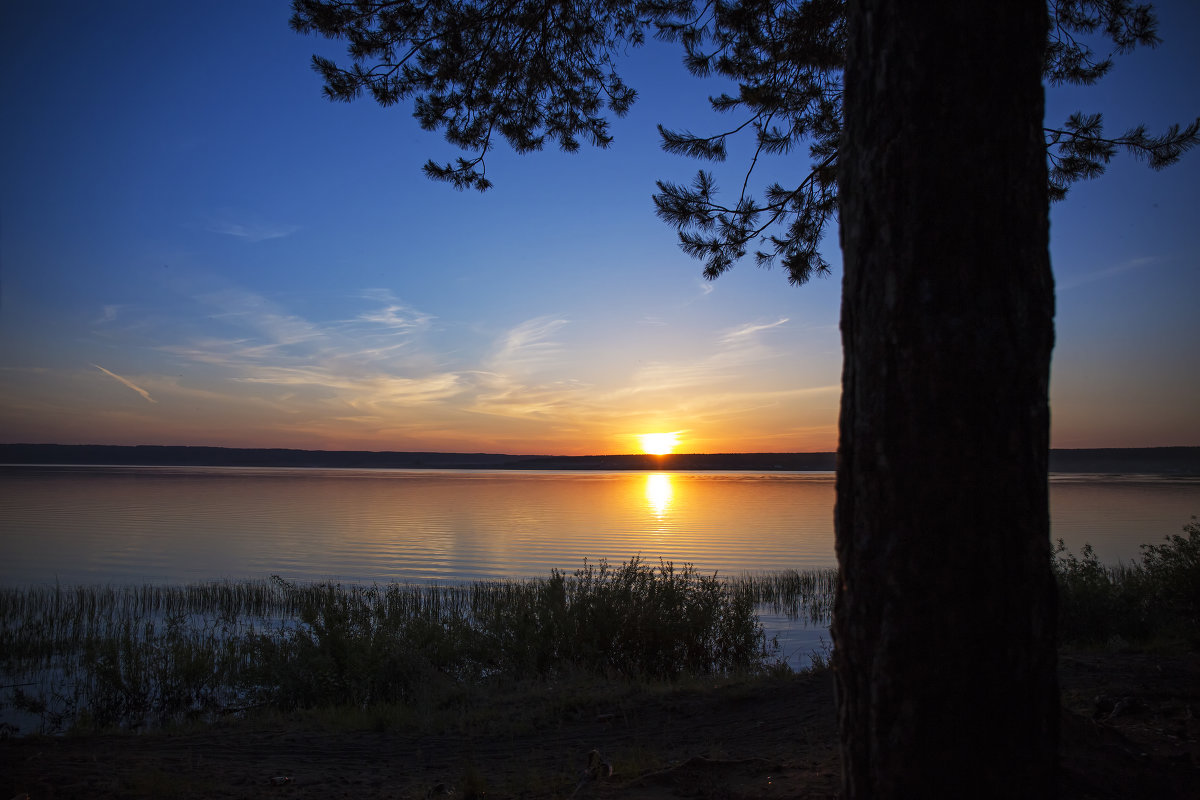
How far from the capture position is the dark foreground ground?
3.99 metres

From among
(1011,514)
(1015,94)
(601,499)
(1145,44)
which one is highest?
(1145,44)

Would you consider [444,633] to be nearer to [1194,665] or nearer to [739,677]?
[739,677]

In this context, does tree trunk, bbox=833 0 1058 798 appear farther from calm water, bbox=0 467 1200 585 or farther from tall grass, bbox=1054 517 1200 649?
calm water, bbox=0 467 1200 585

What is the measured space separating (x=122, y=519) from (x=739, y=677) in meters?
32.4

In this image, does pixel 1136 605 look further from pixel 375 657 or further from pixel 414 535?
pixel 414 535

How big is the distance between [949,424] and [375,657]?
7.32m

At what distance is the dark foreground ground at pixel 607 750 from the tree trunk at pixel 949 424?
5.37 ft

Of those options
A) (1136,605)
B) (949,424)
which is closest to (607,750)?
(949,424)

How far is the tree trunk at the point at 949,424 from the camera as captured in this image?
227 cm

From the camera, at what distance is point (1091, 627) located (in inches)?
359

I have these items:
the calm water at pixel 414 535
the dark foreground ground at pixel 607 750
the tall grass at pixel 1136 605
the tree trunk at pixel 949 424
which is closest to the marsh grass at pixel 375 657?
the dark foreground ground at pixel 607 750

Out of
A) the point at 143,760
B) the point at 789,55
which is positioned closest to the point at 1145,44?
the point at 789,55

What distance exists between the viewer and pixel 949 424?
2.29 metres

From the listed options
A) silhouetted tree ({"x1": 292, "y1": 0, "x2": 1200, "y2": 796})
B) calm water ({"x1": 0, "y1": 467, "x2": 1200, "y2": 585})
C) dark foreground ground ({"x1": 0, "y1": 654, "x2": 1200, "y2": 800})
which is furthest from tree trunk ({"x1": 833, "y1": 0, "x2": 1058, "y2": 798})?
calm water ({"x1": 0, "y1": 467, "x2": 1200, "y2": 585})
